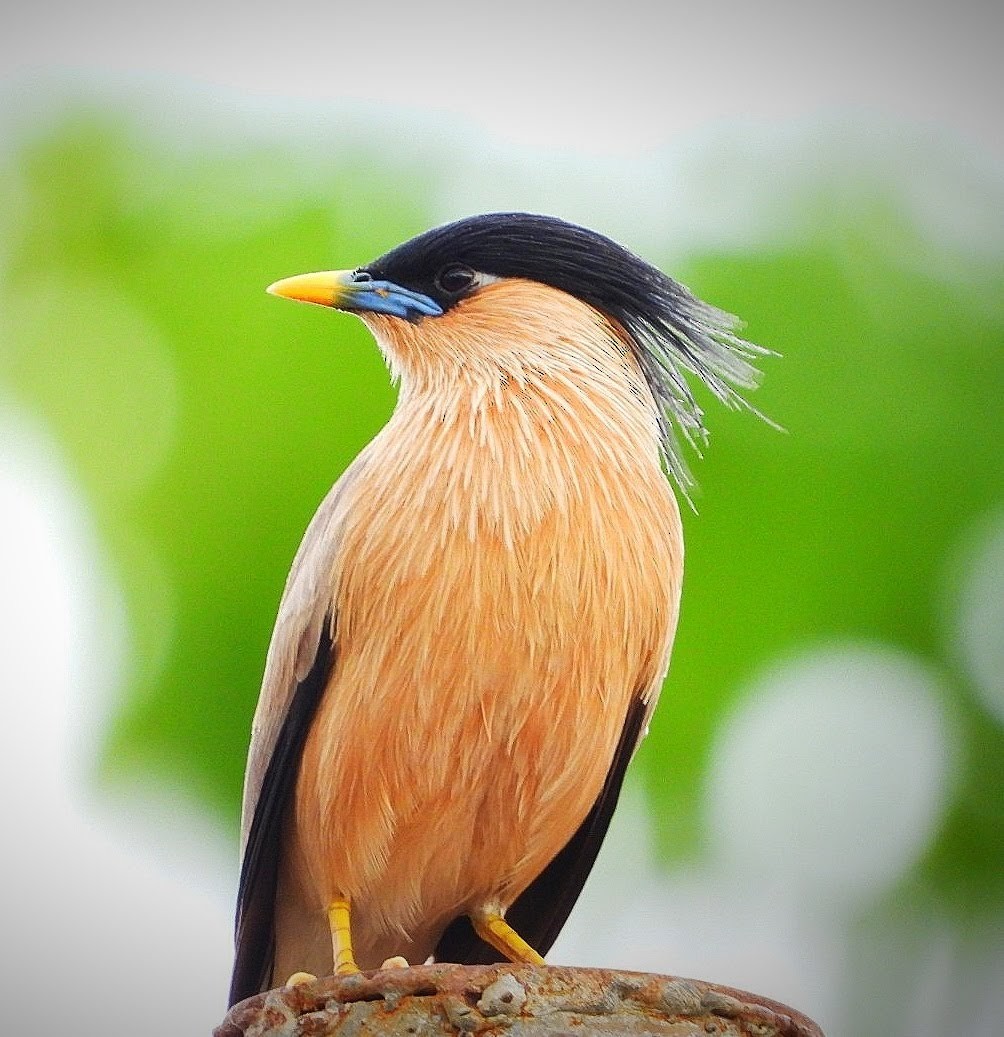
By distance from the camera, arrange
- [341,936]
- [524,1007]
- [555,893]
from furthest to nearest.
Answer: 1. [555,893]
2. [341,936]
3. [524,1007]

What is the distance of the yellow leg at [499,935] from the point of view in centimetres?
428

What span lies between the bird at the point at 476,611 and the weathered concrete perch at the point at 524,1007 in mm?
679

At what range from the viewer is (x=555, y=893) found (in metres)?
4.54

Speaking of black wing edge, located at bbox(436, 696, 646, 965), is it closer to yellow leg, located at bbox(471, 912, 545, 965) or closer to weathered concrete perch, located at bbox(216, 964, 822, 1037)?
yellow leg, located at bbox(471, 912, 545, 965)

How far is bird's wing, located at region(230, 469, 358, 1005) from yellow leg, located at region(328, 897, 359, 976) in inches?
9.6

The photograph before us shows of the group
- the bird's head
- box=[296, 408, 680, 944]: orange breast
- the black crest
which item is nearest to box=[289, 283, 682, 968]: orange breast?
box=[296, 408, 680, 944]: orange breast

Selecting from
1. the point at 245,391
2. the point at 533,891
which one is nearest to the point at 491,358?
the point at 245,391

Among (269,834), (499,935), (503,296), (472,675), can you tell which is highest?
(503,296)

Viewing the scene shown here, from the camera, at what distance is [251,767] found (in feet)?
14.1

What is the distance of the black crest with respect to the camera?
438 centimetres

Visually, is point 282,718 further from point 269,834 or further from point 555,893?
point 555,893

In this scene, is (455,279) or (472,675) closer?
(472,675)

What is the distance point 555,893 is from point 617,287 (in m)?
1.85

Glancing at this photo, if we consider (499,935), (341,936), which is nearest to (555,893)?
(499,935)
